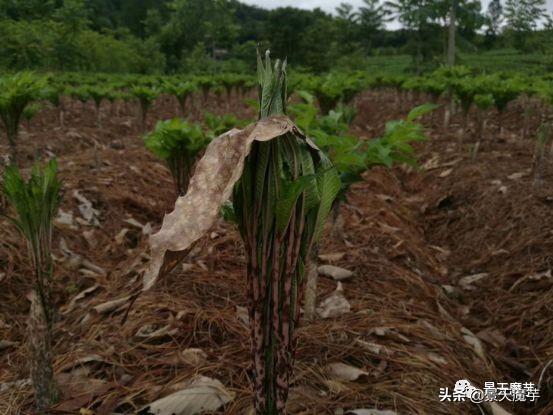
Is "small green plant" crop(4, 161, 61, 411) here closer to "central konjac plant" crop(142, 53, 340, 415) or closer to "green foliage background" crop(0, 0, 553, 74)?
"central konjac plant" crop(142, 53, 340, 415)

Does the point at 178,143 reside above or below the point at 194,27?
below

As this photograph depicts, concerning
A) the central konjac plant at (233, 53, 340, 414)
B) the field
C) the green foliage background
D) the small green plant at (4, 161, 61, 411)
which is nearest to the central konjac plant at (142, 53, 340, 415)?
the central konjac plant at (233, 53, 340, 414)

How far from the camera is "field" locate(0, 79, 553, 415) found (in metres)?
1.85

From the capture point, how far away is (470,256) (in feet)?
12.5

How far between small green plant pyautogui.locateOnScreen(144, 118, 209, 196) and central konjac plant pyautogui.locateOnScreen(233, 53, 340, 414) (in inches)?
55.9

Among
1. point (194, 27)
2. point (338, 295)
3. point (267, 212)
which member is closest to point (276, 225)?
point (267, 212)

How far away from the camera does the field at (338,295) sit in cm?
185

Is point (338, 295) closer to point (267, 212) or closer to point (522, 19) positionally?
point (267, 212)

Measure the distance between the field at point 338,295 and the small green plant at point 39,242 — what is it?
146mm

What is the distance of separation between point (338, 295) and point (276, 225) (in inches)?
57.2

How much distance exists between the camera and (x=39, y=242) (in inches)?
61.7

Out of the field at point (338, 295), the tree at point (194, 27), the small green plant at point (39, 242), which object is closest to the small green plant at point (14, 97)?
the field at point (338, 295)

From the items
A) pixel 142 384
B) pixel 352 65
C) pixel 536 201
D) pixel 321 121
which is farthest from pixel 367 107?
pixel 352 65

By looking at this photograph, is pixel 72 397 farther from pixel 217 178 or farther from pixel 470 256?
pixel 470 256
